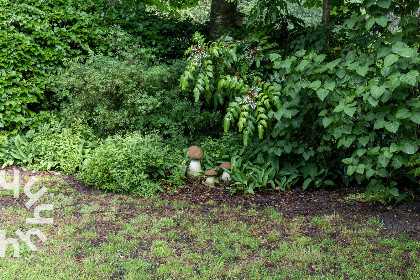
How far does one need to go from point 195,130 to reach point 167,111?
0.60m

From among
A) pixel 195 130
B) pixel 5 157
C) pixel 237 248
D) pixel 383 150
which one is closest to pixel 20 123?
pixel 5 157

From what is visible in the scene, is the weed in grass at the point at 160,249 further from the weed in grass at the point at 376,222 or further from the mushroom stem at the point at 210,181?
the weed in grass at the point at 376,222

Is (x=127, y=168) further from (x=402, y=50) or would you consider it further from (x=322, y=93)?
(x=402, y=50)

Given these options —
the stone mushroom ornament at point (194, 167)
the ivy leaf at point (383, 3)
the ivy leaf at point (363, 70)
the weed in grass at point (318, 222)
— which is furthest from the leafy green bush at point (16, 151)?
the ivy leaf at point (383, 3)

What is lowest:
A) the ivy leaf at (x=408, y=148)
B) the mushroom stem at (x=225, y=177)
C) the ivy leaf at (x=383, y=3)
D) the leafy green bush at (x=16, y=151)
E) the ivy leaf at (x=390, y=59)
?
the leafy green bush at (x=16, y=151)

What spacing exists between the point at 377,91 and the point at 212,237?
81.6 inches

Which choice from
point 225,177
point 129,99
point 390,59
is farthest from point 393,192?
point 129,99

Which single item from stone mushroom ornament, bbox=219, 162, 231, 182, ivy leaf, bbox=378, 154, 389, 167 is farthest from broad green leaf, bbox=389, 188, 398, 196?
stone mushroom ornament, bbox=219, 162, 231, 182

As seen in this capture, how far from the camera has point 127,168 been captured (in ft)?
16.6

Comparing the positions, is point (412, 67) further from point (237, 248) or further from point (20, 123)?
point (20, 123)

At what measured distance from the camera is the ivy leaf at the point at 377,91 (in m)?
3.67

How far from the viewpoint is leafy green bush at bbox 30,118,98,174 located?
5734 mm

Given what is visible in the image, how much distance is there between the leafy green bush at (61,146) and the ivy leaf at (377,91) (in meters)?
3.95

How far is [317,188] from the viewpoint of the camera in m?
5.20
